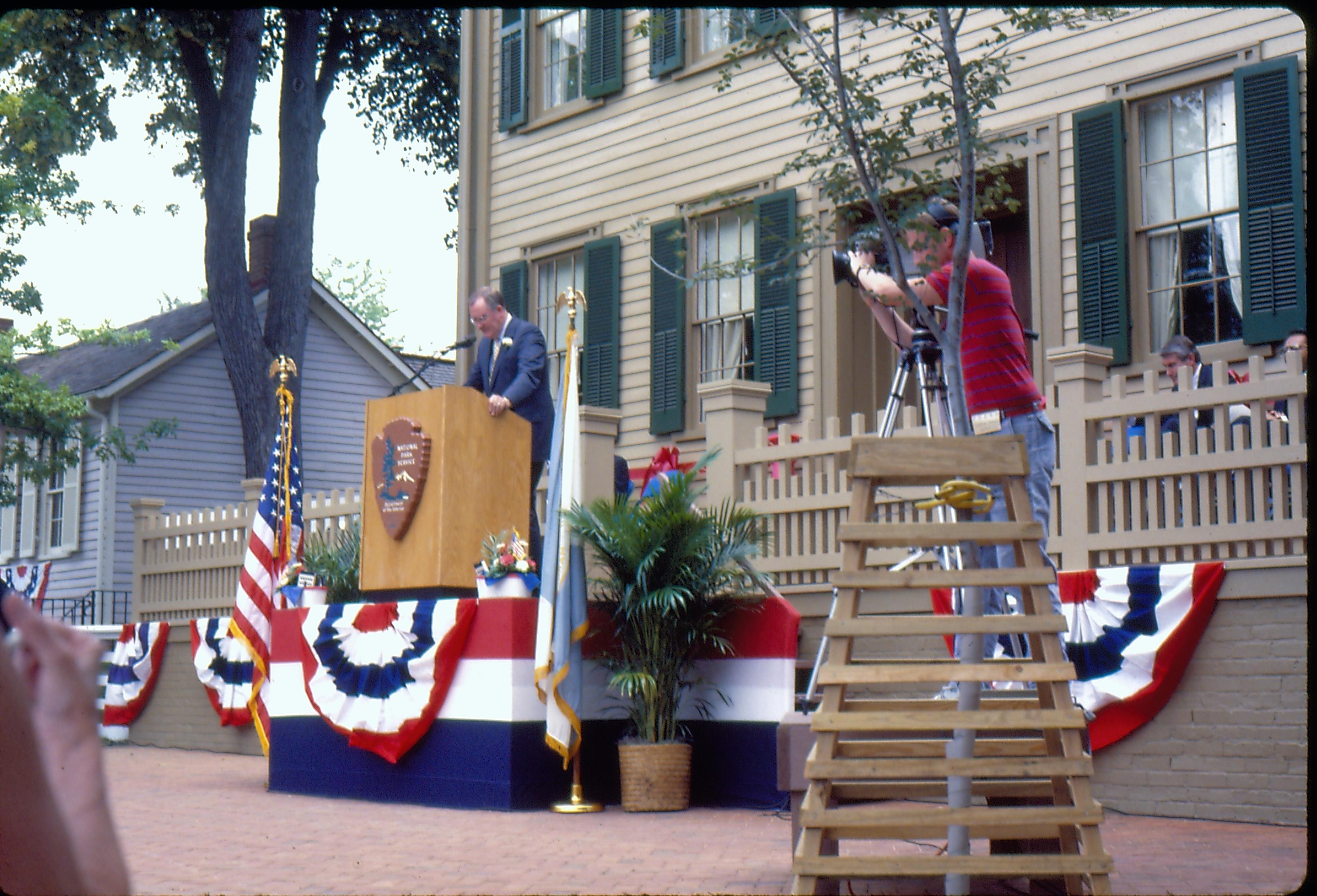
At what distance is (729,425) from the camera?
954 cm

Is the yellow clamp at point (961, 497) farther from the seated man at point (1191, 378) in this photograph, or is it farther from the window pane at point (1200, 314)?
the window pane at point (1200, 314)

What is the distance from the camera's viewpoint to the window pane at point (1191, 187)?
997 centimetres

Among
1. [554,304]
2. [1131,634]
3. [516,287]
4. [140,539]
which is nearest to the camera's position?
[1131,634]

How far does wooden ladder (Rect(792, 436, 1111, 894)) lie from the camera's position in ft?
13.9

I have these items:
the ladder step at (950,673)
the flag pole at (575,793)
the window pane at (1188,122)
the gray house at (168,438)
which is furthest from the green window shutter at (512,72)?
the ladder step at (950,673)

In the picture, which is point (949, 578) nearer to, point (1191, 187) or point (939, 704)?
point (939, 704)

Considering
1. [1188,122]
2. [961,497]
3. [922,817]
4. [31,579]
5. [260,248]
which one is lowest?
[922,817]

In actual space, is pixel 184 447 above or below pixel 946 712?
above

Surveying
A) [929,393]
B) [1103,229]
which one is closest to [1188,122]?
[1103,229]

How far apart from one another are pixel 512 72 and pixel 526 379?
23.4ft

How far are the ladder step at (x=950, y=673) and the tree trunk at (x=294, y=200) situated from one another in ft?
58.6

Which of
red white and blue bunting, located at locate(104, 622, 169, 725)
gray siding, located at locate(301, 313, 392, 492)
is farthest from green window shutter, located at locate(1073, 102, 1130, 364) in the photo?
gray siding, located at locate(301, 313, 392, 492)

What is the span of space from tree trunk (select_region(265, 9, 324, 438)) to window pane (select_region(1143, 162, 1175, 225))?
13.8 m

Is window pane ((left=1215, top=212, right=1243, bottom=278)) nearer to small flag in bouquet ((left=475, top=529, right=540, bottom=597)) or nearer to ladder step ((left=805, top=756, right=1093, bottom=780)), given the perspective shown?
small flag in bouquet ((left=475, top=529, right=540, bottom=597))
